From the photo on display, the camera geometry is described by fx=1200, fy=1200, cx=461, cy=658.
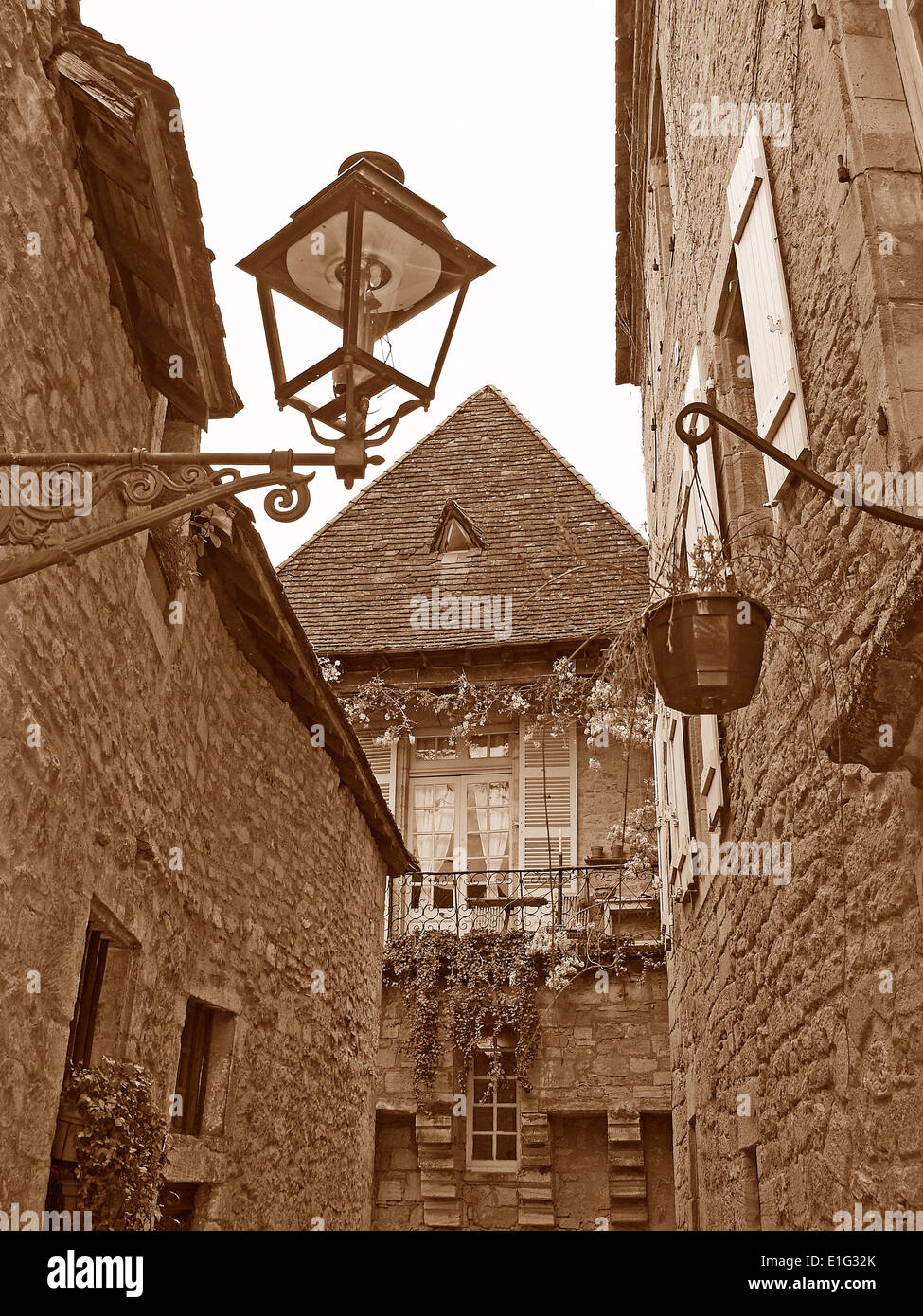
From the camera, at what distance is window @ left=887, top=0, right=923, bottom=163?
341 cm

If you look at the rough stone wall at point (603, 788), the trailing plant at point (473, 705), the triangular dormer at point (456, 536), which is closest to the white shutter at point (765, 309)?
the trailing plant at point (473, 705)

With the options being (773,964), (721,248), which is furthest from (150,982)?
(721,248)

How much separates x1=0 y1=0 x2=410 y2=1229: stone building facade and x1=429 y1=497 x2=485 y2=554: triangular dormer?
23.0 ft

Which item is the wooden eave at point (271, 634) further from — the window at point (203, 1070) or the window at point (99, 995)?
the window at point (203, 1070)

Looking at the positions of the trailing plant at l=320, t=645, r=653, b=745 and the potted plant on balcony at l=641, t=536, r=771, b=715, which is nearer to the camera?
the potted plant on balcony at l=641, t=536, r=771, b=715

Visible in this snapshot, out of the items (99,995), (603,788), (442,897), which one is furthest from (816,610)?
(442,897)

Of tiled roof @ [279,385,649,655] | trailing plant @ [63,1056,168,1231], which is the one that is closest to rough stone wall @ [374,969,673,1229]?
tiled roof @ [279,385,649,655]

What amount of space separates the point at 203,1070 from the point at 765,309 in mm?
4127

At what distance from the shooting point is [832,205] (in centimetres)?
368

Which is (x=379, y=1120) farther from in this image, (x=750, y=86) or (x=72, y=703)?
(x=750, y=86)

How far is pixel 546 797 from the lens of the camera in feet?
40.1

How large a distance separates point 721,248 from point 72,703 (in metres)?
3.69

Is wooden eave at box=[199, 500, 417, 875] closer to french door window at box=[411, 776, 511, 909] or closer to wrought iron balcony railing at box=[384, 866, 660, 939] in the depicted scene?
wrought iron balcony railing at box=[384, 866, 660, 939]
